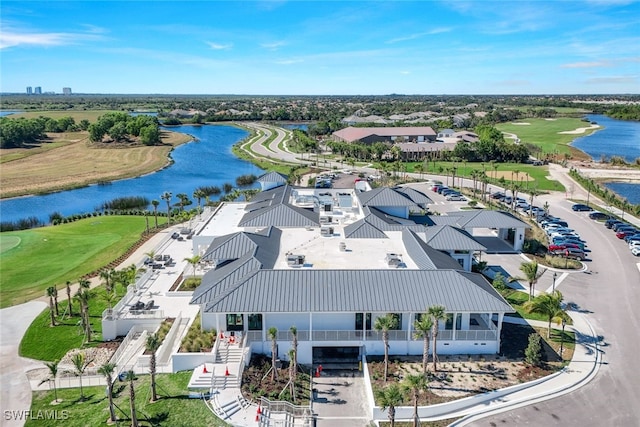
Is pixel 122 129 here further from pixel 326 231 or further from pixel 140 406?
pixel 140 406

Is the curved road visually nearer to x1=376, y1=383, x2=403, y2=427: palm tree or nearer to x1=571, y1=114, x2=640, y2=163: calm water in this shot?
x1=376, y1=383, x2=403, y2=427: palm tree

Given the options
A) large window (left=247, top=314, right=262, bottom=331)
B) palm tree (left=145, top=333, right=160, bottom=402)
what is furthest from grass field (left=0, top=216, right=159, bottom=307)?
large window (left=247, top=314, right=262, bottom=331)

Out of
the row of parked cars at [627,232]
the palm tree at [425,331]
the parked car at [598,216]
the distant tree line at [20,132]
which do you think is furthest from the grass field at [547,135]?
the distant tree line at [20,132]

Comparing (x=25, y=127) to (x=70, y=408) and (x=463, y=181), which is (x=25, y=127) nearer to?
(x=463, y=181)

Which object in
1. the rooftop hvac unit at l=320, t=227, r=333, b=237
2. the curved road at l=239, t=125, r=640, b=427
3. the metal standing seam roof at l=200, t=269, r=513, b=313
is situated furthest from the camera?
the rooftop hvac unit at l=320, t=227, r=333, b=237

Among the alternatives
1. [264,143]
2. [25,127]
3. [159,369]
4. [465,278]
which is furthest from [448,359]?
[25,127]

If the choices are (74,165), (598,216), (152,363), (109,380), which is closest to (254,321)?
(152,363)
